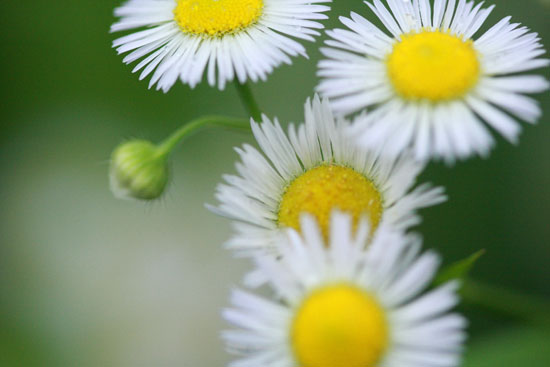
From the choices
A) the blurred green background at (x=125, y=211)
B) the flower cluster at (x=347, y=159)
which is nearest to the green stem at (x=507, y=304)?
the blurred green background at (x=125, y=211)

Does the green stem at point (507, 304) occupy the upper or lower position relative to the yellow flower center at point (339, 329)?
upper

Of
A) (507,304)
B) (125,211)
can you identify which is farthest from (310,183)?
(125,211)

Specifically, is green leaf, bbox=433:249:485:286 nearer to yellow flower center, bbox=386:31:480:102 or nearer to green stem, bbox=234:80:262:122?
yellow flower center, bbox=386:31:480:102

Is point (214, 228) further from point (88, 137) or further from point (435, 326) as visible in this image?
point (435, 326)

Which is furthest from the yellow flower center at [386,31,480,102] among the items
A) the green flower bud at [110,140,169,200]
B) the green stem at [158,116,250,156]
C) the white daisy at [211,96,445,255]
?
the green flower bud at [110,140,169,200]

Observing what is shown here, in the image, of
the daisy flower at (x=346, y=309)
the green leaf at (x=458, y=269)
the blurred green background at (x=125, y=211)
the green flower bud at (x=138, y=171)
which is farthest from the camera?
the blurred green background at (x=125, y=211)

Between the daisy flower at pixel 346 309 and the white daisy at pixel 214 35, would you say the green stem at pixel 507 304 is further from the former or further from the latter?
the white daisy at pixel 214 35
